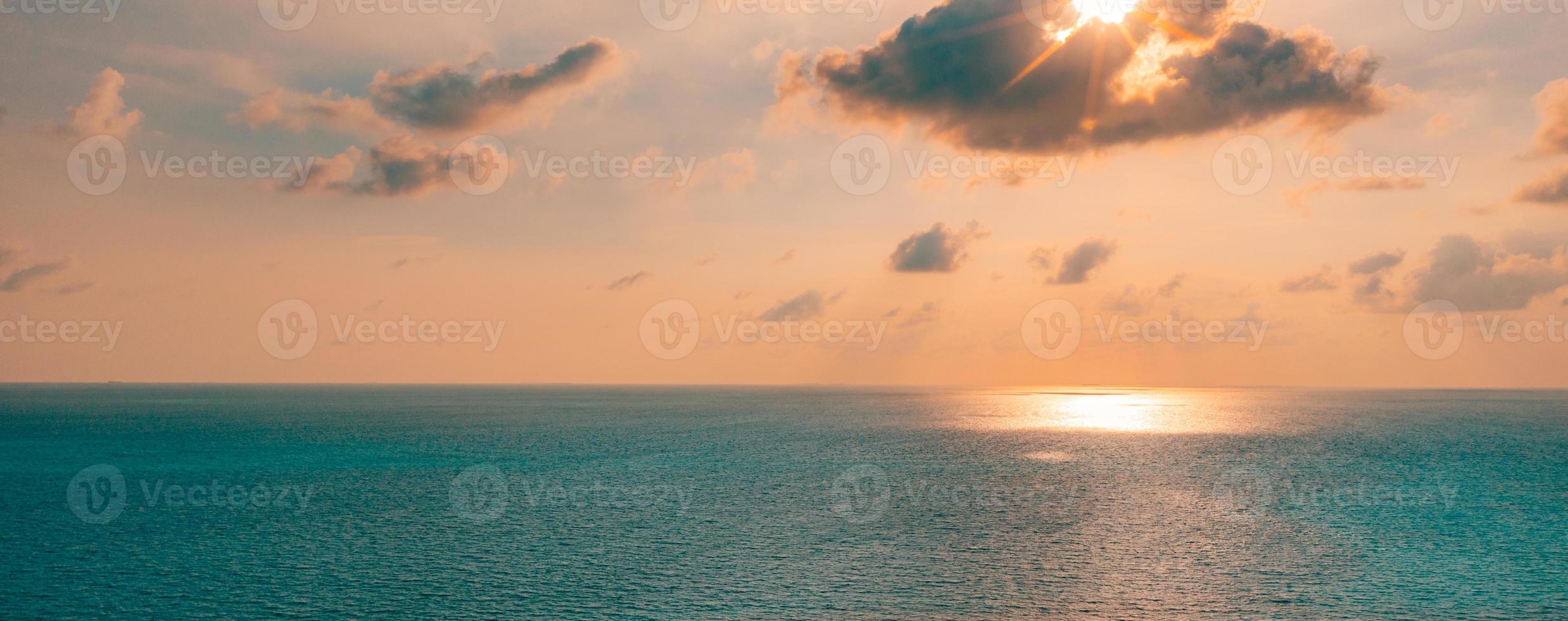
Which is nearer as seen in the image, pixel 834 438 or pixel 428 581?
pixel 428 581

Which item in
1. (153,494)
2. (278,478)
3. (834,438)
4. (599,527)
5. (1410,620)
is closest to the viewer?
(1410,620)

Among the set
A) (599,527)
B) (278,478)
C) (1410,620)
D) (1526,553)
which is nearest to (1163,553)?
(1410,620)

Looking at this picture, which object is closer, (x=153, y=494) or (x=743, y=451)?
(x=153, y=494)

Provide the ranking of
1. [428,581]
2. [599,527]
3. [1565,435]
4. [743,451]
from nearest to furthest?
[428,581] → [599,527] → [743,451] → [1565,435]

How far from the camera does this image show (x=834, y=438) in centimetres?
18325

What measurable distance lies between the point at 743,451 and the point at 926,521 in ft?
232

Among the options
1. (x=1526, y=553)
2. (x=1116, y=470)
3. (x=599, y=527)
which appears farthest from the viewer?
(x=1116, y=470)

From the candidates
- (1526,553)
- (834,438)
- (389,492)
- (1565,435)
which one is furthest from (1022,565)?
(1565,435)

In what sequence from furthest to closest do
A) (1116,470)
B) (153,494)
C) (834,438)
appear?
(834,438) → (1116,470) → (153,494)

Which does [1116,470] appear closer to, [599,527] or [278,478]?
[599,527]

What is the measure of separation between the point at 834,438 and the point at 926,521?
101101 mm

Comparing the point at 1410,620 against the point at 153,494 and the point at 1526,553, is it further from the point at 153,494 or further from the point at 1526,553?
the point at 153,494

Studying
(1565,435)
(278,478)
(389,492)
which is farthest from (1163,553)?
(1565,435)

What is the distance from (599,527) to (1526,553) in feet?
254
